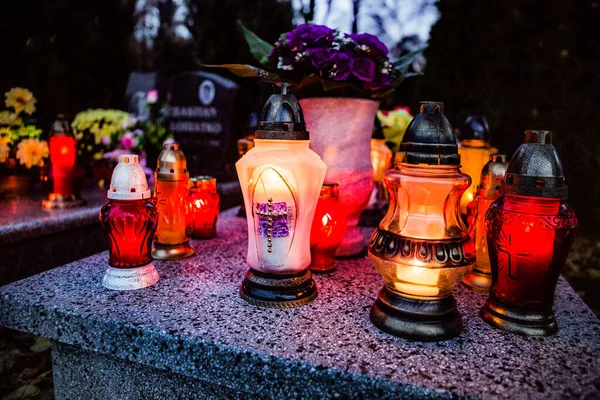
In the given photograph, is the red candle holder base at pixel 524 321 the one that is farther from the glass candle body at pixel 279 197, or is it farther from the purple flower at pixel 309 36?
the purple flower at pixel 309 36

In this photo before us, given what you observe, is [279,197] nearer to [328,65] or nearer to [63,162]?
[328,65]

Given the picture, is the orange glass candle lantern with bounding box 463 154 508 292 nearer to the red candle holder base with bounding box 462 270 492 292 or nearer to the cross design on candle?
the red candle holder base with bounding box 462 270 492 292

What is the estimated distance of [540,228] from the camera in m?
0.89

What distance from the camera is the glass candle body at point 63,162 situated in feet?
6.06

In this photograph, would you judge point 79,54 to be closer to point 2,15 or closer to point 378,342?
point 2,15

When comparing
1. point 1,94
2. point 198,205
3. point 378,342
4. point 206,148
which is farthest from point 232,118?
point 378,342

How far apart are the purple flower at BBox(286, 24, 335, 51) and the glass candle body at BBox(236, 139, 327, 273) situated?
0.43m

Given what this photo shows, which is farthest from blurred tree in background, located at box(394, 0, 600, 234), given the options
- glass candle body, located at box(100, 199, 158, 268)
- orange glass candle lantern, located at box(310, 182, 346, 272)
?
glass candle body, located at box(100, 199, 158, 268)

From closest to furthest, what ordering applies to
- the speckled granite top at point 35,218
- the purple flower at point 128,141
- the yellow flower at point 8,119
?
the speckled granite top at point 35,218
the yellow flower at point 8,119
the purple flower at point 128,141

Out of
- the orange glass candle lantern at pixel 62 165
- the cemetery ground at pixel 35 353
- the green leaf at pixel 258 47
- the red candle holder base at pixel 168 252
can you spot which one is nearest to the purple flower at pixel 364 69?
the green leaf at pixel 258 47

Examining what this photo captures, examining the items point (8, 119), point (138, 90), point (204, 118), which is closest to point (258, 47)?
point (8, 119)

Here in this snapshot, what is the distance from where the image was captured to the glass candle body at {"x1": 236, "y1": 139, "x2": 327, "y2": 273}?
3.23 ft

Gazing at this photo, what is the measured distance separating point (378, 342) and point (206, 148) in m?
2.66

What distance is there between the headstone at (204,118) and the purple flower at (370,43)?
1.96 metres
